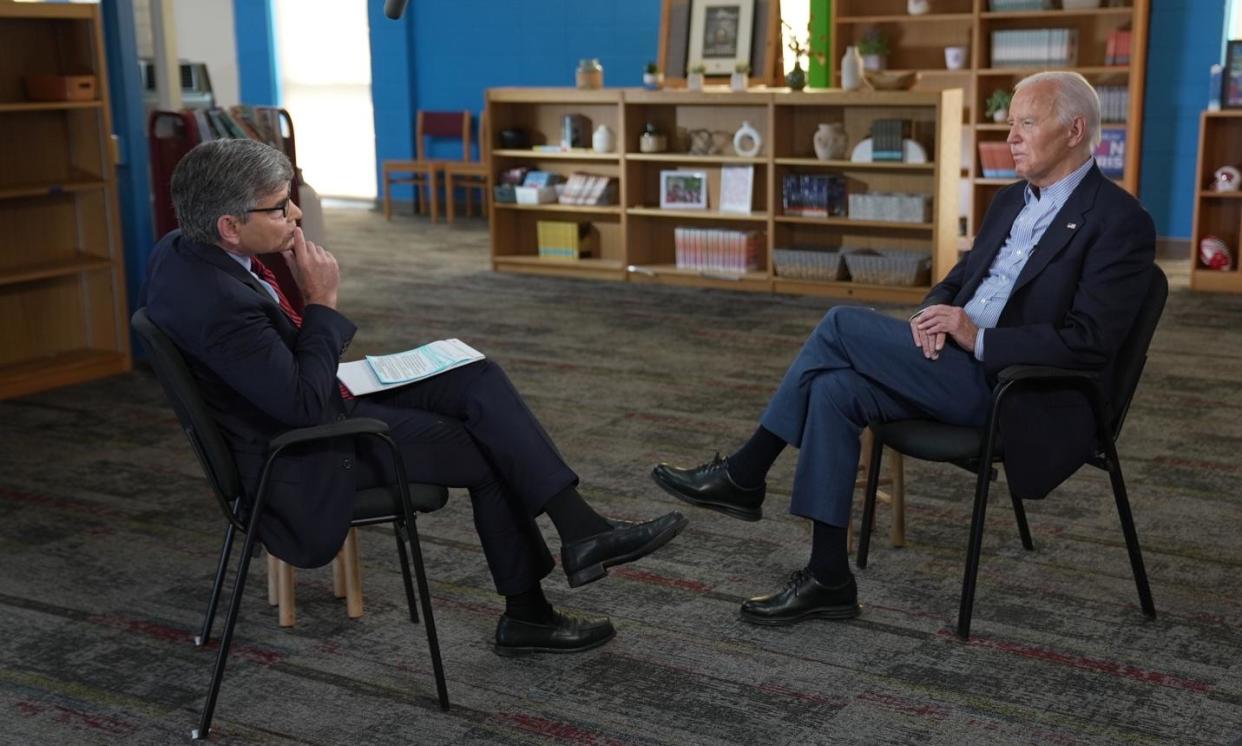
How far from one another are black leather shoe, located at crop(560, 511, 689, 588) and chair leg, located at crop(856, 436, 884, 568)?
0.71m

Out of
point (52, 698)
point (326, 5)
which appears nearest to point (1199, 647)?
point (52, 698)

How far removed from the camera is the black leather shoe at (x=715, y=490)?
3520 mm

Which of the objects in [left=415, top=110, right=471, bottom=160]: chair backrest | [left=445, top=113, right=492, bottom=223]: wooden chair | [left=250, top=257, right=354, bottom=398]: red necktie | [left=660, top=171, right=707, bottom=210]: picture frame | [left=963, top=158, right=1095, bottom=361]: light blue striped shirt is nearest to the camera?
[left=250, top=257, right=354, bottom=398]: red necktie

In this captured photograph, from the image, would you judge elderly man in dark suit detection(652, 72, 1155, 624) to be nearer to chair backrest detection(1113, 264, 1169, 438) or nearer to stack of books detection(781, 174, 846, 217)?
chair backrest detection(1113, 264, 1169, 438)

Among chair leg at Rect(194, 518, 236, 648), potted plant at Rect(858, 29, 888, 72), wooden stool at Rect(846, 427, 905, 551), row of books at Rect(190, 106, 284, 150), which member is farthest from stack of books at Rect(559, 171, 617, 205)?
chair leg at Rect(194, 518, 236, 648)

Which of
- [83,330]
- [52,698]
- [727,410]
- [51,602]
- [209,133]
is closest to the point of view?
[52,698]

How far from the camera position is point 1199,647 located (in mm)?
3146

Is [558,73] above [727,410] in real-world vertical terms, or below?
above

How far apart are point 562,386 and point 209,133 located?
1809mm

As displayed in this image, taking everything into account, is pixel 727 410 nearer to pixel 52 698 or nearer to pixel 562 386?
pixel 562 386

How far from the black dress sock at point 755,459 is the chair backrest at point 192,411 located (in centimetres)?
124

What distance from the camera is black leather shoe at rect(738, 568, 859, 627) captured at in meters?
3.30

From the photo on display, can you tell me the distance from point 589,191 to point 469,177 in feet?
11.8

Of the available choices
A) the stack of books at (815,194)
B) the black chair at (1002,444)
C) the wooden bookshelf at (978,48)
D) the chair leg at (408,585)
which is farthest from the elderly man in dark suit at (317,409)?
the wooden bookshelf at (978,48)
